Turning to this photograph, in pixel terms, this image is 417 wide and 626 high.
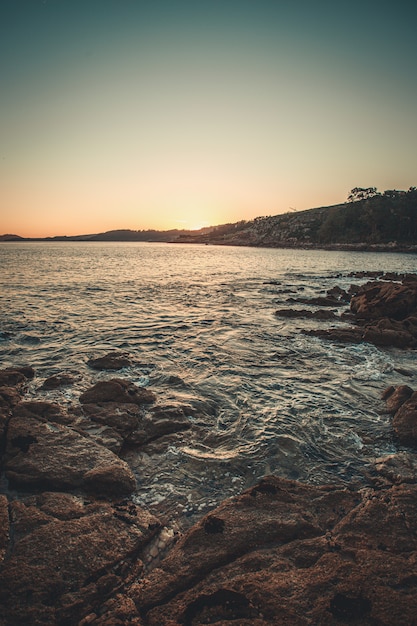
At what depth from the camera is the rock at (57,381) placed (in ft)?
30.3

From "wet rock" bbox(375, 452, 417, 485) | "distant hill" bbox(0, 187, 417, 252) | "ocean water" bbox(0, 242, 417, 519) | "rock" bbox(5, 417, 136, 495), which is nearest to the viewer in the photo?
"rock" bbox(5, 417, 136, 495)

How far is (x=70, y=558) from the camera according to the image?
146 inches

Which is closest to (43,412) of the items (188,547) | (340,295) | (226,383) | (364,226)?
(188,547)

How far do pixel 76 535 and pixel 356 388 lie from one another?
8.63m

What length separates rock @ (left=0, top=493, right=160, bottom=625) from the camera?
10.6 feet

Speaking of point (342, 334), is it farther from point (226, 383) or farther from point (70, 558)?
point (70, 558)

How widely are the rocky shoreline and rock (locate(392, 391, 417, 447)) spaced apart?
0.11 meters

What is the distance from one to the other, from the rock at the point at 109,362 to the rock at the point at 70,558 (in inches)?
251

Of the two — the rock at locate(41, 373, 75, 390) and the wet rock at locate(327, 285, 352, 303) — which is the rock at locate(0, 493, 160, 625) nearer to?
the rock at locate(41, 373, 75, 390)

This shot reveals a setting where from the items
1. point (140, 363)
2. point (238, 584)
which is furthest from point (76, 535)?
point (140, 363)

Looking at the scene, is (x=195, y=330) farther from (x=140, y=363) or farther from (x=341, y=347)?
(x=341, y=347)

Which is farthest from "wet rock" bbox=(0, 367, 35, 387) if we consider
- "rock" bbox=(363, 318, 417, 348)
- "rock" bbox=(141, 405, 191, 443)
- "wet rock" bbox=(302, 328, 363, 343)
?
"rock" bbox=(363, 318, 417, 348)

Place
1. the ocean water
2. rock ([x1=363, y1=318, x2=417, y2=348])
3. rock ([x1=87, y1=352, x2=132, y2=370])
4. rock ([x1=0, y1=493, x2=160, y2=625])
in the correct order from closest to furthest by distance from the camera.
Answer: rock ([x1=0, y1=493, x2=160, y2=625]) < the ocean water < rock ([x1=87, y1=352, x2=132, y2=370]) < rock ([x1=363, y1=318, x2=417, y2=348])

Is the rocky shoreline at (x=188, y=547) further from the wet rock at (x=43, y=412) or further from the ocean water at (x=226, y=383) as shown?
the ocean water at (x=226, y=383)
